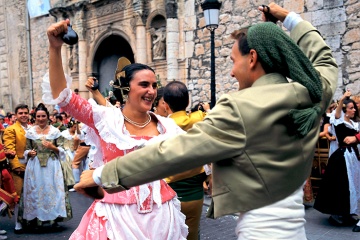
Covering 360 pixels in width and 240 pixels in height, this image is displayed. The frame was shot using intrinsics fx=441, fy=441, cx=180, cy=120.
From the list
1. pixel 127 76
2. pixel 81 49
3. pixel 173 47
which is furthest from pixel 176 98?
pixel 81 49

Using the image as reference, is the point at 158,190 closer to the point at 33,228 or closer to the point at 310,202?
the point at 33,228

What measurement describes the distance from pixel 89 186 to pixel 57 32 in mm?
930

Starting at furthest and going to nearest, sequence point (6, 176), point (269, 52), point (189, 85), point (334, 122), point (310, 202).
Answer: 1. point (189, 85)
2. point (310, 202)
3. point (334, 122)
4. point (6, 176)
5. point (269, 52)

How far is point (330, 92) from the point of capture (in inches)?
77.3

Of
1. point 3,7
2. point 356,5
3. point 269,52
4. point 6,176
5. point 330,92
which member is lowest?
point 6,176

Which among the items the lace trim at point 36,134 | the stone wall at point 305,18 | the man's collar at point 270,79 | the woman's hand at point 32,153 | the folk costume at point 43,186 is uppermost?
the stone wall at point 305,18

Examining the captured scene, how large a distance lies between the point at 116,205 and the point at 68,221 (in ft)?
15.5

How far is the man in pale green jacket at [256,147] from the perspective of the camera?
1567 mm

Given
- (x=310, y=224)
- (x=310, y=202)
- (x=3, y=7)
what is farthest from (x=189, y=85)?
(x=3, y=7)

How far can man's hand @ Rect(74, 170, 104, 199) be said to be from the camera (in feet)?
5.71

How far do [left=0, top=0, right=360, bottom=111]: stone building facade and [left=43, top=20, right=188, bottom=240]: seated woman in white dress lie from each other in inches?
292

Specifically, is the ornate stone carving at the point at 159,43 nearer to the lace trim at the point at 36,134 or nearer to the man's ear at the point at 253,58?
the lace trim at the point at 36,134

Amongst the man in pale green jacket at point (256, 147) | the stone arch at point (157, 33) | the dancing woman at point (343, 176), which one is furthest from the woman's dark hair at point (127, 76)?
the stone arch at point (157, 33)

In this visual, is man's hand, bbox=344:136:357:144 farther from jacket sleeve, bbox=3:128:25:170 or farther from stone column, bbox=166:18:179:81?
stone column, bbox=166:18:179:81
